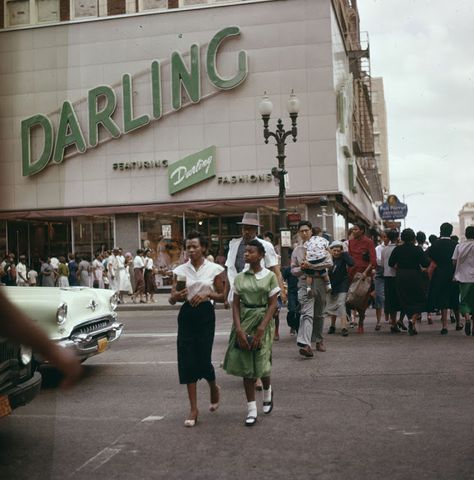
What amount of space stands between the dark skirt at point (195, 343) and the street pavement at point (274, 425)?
0.43m

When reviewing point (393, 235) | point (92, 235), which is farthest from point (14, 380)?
point (92, 235)

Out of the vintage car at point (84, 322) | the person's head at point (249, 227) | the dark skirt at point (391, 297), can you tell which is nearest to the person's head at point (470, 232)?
the dark skirt at point (391, 297)

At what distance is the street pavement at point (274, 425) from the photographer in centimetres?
507

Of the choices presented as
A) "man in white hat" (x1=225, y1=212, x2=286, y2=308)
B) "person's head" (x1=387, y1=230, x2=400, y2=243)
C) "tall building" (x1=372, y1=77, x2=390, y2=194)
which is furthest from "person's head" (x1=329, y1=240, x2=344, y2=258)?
"tall building" (x1=372, y1=77, x2=390, y2=194)

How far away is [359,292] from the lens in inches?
501

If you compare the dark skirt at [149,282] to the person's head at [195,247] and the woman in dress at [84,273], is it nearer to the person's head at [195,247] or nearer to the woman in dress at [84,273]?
the woman in dress at [84,273]

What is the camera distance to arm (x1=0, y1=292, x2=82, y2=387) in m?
1.70

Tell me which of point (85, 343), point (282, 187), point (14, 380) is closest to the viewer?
point (14, 380)

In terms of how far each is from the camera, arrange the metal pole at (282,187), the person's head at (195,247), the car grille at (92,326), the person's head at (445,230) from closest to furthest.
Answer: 1. the person's head at (195,247)
2. the car grille at (92,326)
3. the person's head at (445,230)
4. the metal pole at (282,187)

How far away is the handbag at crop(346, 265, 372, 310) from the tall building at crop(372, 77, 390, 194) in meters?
94.3

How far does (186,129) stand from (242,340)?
79.2 ft

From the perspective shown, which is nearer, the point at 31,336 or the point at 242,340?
the point at 31,336

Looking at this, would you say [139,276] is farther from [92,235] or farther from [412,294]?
[412,294]

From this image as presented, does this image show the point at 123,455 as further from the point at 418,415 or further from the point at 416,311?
the point at 416,311
